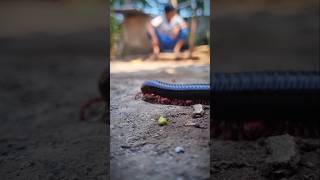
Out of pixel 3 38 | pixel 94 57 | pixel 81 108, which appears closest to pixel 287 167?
pixel 81 108

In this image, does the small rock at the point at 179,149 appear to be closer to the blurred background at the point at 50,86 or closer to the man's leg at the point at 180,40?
the man's leg at the point at 180,40

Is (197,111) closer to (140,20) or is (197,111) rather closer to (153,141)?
(153,141)

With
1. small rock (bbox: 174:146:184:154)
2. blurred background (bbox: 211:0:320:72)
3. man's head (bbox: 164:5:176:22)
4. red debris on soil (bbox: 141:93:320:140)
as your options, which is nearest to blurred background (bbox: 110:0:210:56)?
man's head (bbox: 164:5:176:22)

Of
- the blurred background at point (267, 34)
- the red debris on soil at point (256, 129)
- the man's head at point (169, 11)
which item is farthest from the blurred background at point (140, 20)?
the blurred background at point (267, 34)

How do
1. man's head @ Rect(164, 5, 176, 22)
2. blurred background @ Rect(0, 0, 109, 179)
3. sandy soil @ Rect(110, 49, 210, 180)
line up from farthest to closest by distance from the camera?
blurred background @ Rect(0, 0, 109, 179)
man's head @ Rect(164, 5, 176, 22)
sandy soil @ Rect(110, 49, 210, 180)

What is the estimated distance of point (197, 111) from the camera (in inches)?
61.0

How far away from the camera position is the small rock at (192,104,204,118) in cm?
154

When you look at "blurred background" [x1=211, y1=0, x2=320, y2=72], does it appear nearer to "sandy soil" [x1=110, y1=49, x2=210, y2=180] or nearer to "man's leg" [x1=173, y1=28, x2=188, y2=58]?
"man's leg" [x1=173, y1=28, x2=188, y2=58]

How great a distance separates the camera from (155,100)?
1.57 meters

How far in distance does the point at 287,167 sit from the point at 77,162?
894 mm

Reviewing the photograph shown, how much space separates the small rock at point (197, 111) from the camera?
154 cm

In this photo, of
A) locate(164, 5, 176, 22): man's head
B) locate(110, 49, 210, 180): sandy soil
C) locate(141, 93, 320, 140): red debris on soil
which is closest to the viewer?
locate(110, 49, 210, 180): sandy soil

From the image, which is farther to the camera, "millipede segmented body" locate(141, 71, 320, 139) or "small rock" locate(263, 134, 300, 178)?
"millipede segmented body" locate(141, 71, 320, 139)

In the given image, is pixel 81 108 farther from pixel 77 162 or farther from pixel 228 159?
pixel 228 159
